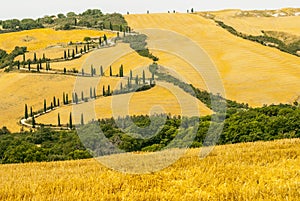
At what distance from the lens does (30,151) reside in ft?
96.9

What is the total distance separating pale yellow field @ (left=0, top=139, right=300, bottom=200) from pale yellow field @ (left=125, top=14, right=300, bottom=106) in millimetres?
82615

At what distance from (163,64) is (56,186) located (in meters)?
115

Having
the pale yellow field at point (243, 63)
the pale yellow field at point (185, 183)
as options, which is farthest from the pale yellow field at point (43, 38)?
the pale yellow field at point (185, 183)

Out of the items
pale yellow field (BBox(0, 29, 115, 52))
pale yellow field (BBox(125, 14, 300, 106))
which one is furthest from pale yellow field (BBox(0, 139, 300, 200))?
pale yellow field (BBox(0, 29, 115, 52))

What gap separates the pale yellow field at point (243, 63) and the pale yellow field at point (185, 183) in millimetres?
82615

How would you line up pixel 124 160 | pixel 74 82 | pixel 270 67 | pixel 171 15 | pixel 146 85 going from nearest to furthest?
pixel 124 160
pixel 146 85
pixel 74 82
pixel 270 67
pixel 171 15

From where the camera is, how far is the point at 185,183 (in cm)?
968

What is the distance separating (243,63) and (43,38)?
276 feet

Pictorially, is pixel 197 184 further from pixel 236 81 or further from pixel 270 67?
pixel 270 67

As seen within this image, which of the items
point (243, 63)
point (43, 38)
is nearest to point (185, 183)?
point (243, 63)

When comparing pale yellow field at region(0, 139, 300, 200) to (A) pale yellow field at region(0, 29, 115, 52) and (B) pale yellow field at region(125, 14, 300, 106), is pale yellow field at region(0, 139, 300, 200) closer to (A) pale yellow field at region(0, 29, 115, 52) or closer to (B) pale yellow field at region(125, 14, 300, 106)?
(B) pale yellow field at region(125, 14, 300, 106)

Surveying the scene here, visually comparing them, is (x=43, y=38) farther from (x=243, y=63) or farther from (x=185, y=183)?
(x=185, y=183)

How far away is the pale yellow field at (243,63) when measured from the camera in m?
114

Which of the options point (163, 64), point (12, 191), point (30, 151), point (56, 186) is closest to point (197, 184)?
point (56, 186)
